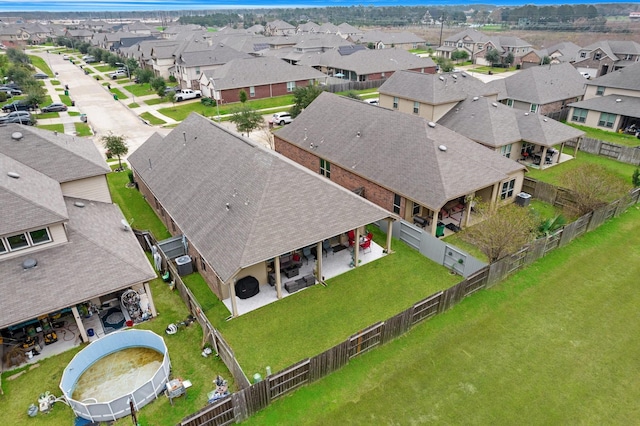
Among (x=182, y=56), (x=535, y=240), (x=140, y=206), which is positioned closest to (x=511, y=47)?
(x=182, y=56)

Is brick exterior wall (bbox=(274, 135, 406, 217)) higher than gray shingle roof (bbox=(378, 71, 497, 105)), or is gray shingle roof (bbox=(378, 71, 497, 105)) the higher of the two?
gray shingle roof (bbox=(378, 71, 497, 105))

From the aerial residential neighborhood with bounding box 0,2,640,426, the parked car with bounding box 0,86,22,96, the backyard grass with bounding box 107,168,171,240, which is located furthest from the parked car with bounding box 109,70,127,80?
the backyard grass with bounding box 107,168,171,240

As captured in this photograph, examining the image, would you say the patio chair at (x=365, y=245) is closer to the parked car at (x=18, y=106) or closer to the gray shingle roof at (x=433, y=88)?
the gray shingle roof at (x=433, y=88)

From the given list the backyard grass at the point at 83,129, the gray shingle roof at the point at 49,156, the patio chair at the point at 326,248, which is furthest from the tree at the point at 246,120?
the patio chair at the point at 326,248

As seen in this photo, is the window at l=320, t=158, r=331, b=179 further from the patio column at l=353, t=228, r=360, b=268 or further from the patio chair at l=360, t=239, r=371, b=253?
the patio column at l=353, t=228, r=360, b=268

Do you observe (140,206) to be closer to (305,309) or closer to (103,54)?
(305,309)
